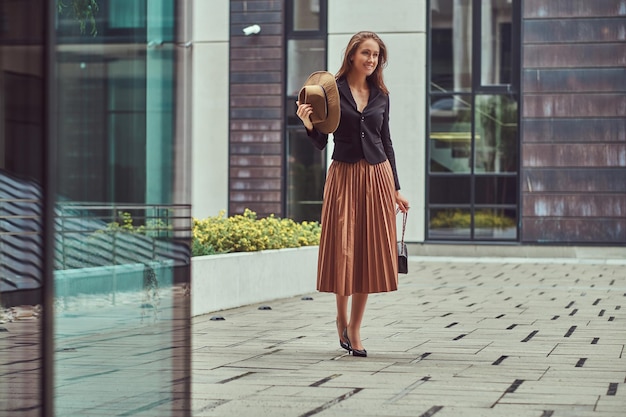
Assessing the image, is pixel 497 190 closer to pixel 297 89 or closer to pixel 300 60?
pixel 297 89

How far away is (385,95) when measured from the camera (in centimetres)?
768

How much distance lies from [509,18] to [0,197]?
1812cm

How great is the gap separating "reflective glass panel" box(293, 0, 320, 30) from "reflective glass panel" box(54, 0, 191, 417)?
58.3 ft

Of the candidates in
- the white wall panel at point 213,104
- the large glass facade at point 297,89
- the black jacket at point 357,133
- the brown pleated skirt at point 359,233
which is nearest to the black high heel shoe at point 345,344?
the brown pleated skirt at point 359,233

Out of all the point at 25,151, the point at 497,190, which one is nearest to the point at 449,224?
the point at 497,190

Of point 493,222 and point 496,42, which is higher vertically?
point 496,42

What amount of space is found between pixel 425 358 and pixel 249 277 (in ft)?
13.3

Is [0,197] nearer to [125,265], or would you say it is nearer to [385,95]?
[125,265]

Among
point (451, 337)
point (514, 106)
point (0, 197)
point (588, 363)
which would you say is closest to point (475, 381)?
point (588, 363)

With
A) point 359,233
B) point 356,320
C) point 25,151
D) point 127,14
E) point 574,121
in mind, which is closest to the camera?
point 25,151

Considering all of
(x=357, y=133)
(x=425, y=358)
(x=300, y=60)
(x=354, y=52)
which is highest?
(x=300, y=60)

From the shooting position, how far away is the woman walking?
7402mm

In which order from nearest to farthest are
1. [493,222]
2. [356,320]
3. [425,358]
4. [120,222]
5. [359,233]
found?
[120,222]
[425,358]
[356,320]
[359,233]
[493,222]

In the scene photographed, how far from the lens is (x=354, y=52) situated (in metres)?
7.55
